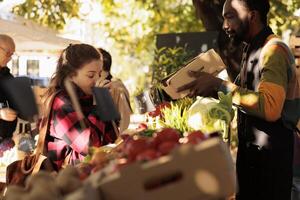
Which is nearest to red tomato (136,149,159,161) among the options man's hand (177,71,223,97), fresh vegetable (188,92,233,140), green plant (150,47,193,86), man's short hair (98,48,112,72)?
fresh vegetable (188,92,233,140)

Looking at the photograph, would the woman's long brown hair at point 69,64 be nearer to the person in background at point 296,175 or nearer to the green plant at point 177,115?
the green plant at point 177,115

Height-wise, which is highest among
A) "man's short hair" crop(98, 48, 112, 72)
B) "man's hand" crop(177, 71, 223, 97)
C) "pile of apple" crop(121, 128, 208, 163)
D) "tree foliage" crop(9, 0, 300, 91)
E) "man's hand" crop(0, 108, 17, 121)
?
"pile of apple" crop(121, 128, 208, 163)

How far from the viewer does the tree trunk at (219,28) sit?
8.12 meters

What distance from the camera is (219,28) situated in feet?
29.8

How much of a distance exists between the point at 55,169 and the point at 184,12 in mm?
14654

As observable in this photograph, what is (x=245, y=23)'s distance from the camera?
3.79 m

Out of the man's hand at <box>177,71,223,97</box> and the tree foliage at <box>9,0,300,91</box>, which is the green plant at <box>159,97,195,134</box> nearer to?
the man's hand at <box>177,71,223,97</box>

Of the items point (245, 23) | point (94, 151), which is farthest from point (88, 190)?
point (245, 23)

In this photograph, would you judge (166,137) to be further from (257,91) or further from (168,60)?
(168,60)

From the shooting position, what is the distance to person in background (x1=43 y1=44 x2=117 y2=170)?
3752 mm

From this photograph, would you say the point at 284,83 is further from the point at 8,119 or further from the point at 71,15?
the point at 71,15

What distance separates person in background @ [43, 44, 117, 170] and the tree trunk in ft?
13.4

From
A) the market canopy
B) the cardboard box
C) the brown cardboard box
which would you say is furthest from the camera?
the market canopy

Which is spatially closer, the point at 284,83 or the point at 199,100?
the point at 284,83
